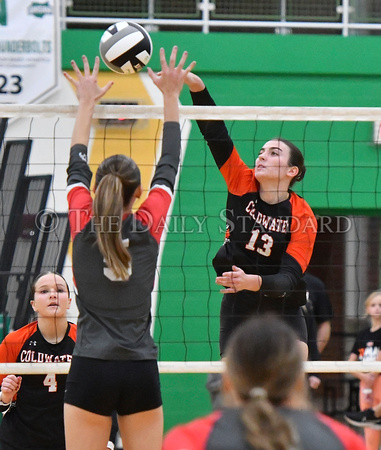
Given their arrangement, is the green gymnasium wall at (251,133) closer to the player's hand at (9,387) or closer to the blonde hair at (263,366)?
the player's hand at (9,387)

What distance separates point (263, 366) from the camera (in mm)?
2055

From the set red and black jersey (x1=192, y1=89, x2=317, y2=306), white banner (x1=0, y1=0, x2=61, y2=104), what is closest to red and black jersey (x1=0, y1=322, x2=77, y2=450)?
red and black jersey (x1=192, y1=89, x2=317, y2=306)

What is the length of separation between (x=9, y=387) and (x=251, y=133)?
12.9 ft

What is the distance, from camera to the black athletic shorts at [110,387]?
3314mm

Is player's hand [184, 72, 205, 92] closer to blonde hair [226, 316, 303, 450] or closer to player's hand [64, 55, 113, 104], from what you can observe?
player's hand [64, 55, 113, 104]

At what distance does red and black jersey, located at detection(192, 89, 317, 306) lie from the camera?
14.5 ft

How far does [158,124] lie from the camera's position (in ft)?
24.1

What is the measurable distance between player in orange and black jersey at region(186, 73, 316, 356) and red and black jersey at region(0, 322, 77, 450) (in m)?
1.01

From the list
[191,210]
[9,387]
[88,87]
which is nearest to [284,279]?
[88,87]

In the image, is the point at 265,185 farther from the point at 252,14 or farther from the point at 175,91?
the point at 252,14

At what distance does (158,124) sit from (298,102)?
55.0 inches

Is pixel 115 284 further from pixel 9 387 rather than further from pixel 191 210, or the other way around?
pixel 191 210

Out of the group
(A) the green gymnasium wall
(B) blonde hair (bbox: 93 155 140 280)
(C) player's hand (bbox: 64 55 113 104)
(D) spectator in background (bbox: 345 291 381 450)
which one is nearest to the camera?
(B) blonde hair (bbox: 93 155 140 280)

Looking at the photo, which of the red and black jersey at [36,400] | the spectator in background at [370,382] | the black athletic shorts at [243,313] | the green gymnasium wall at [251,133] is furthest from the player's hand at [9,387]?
the green gymnasium wall at [251,133]
